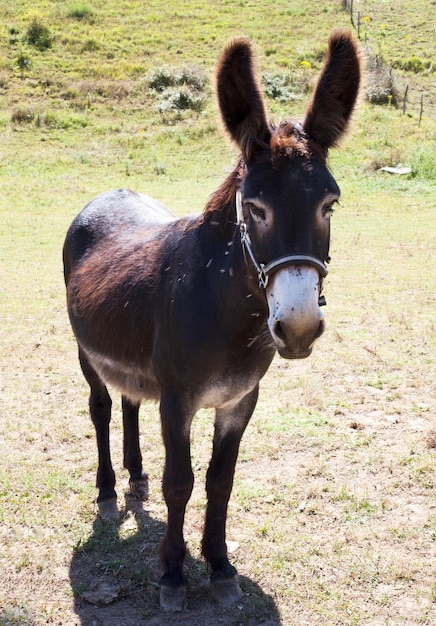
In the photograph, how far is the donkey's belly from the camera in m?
3.34

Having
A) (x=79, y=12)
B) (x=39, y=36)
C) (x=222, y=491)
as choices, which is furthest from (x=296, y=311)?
(x=79, y=12)

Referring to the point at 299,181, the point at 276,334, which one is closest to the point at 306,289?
the point at 276,334

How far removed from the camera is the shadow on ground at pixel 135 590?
310 centimetres

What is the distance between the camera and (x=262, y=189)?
234cm

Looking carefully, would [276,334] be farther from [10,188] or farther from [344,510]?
[10,188]

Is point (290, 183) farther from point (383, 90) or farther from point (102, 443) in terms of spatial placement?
point (383, 90)

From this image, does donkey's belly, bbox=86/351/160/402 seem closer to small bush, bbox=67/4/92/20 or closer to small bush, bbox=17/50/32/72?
small bush, bbox=17/50/32/72

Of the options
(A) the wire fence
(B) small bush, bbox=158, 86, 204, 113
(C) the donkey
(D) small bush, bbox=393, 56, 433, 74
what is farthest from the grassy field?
(D) small bush, bbox=393, 56, 433, 74

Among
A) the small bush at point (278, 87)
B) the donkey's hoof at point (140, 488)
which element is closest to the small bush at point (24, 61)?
the small bush at point (278, 87)

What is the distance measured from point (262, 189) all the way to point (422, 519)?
8.58 ft

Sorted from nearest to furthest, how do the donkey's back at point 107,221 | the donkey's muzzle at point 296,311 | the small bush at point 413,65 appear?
1. the donkey's muzzle at point 296,311
2. the donkey's back at point 107,221
3. the small bush at point 413,65

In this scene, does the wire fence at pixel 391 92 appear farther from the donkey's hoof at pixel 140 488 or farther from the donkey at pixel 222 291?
the donkey at pixel 222 291

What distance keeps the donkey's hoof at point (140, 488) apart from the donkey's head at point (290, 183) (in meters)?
2.28

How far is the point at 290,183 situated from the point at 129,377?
1.67 meters
